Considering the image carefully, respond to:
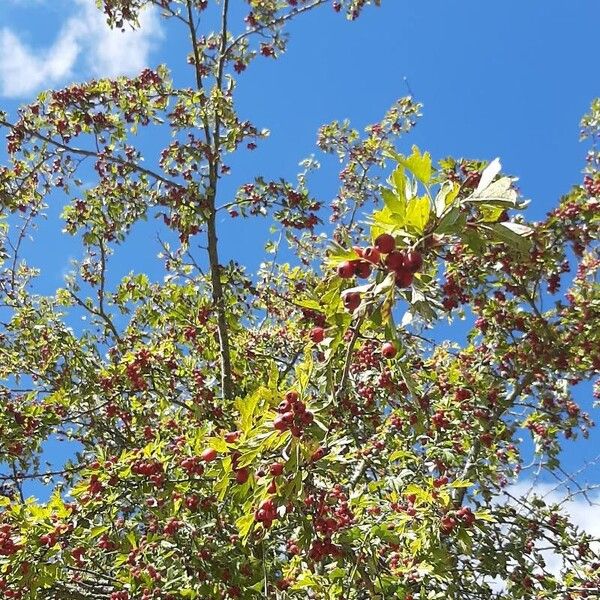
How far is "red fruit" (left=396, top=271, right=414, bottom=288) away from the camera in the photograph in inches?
74.4

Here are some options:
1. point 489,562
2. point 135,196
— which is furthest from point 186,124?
point 489,562

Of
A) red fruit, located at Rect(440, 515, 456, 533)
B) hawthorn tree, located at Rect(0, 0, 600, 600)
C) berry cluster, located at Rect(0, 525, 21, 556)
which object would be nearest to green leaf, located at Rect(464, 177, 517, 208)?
hawthorn tree, located at Rect(0, 0, 600, 600)

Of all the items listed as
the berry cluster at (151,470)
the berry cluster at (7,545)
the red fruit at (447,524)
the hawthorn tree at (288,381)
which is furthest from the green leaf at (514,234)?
the berry cluster at (7,545)

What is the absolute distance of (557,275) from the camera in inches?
203

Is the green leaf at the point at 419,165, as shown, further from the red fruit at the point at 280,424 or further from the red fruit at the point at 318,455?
the red fruit at the point at 318,455

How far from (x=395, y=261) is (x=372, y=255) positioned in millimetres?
93

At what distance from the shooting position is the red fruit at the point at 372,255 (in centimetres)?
196

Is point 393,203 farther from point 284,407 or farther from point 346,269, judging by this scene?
point 284,407

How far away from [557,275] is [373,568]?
10.4 ft

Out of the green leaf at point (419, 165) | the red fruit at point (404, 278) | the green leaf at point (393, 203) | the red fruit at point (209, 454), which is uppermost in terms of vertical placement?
the green leaf at point (419, 165)

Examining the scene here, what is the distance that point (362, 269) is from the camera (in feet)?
6.52

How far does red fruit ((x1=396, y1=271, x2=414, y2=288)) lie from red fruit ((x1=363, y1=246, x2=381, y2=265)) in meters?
0.09

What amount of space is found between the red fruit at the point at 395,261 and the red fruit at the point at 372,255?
4 cm

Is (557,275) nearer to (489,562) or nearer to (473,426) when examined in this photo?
(473,426)
